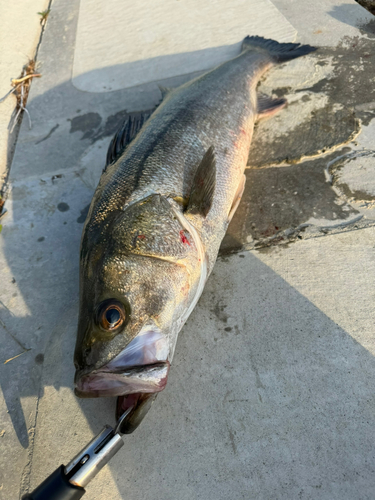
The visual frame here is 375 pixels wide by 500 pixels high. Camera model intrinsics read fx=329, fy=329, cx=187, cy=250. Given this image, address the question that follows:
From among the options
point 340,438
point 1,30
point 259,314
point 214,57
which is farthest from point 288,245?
point 1,30

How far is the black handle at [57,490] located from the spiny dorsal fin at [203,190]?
1618mm

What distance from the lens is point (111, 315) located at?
68.4 inches

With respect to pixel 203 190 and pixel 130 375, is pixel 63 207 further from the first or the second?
pixel 130 375

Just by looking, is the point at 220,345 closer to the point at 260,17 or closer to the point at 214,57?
the point at 214,57

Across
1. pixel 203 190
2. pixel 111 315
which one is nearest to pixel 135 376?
pixel 111 315

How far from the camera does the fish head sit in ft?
5.47

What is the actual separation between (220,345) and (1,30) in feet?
19.4

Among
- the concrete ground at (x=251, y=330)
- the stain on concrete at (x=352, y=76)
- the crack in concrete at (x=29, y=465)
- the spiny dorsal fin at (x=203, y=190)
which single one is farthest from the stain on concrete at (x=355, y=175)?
the crack in concrete at (x=29, y=465)

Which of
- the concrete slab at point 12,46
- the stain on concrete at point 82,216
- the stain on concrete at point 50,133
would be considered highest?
the concrete slab at point 12,46

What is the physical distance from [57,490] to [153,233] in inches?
52.2

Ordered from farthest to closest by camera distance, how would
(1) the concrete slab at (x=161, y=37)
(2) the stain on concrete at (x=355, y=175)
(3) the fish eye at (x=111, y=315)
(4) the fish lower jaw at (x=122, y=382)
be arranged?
(1) the concrete slab at (x=161, y=37), (2) the stain on concrete at (x=355, y=175), (3) the fish eye at (x=111, y=315), (4) the fish lower jaw at (x=122, y=382)

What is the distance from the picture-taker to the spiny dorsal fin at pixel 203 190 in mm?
2297

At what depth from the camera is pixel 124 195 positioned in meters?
2.21

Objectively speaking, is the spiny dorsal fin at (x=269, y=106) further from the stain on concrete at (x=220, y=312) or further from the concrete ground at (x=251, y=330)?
the stain on concrete at (x=220, y=312)
